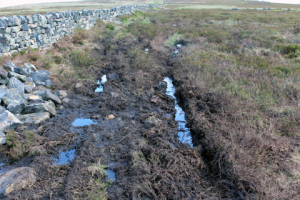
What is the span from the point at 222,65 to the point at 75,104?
6.35 m

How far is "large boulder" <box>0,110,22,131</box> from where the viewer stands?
5062mm

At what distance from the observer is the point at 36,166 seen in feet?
14.0

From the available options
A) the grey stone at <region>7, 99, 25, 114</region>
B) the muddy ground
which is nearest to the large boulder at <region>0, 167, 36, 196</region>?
the muddy ground

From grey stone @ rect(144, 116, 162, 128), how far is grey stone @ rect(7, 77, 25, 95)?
399 centimetres

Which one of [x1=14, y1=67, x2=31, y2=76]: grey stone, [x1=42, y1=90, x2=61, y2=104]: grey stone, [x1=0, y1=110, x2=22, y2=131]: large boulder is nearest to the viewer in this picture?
[x1=0, y1=110, x2=22, y2=131]: large boulder

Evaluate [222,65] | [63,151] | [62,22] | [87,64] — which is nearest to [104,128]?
[63,151]

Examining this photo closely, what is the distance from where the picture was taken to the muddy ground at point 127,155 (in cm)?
362

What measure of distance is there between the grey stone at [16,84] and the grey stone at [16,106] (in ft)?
2.48

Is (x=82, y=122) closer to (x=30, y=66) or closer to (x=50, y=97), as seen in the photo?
(x=50, y=97)

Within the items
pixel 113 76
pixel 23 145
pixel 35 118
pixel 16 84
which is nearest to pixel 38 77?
pixel 16 84

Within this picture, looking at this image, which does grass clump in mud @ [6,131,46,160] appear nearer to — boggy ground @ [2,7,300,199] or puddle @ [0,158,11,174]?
boggy ground @ [2,7,300,199]

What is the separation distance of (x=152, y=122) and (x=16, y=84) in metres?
4.45

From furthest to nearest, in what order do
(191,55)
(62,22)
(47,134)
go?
(62,22) → (191,55) → (47,134)

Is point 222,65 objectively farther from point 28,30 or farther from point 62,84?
point 28,30
